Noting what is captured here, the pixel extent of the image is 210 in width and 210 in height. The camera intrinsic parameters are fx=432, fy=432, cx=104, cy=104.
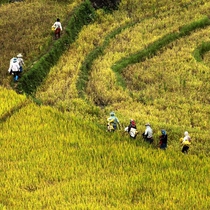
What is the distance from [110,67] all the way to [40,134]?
→ 20.6 feet

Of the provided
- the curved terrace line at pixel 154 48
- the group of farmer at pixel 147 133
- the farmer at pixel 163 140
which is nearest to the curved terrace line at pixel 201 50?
the curved terrace line at pixel 154 48

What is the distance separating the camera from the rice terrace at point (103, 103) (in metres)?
10.3

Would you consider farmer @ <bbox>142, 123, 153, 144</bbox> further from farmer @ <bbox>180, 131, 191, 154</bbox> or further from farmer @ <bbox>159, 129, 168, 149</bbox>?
farmer @ <bbox>180, 131, 191, 154</bbox>

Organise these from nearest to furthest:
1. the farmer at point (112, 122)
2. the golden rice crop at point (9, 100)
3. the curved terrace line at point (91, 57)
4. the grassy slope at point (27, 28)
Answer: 1. the farmer at point (112, 122)
2. the golden rice crop at point (9, 100)
3. the curved terrace line at point (91, 57)
4. the grassy slope at point (27, 28)

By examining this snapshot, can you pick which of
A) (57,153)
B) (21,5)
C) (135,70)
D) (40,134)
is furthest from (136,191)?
(21,5)

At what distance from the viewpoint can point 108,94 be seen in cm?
1595

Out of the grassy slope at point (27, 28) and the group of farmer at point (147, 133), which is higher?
the grassy slope at point (27, 28)

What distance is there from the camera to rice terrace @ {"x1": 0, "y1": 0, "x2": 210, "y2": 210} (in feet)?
33.8

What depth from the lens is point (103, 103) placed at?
15.6m

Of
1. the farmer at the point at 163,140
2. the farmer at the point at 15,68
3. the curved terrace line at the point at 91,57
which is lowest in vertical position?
the farmer at the point at 163,140

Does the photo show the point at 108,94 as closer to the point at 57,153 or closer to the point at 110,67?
the point at 110,67

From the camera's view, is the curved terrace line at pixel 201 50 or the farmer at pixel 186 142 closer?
the farmer at pixel 186 142

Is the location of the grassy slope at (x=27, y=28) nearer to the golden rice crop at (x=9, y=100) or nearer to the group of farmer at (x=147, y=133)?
the golden rice crop at (x=9, y=100)

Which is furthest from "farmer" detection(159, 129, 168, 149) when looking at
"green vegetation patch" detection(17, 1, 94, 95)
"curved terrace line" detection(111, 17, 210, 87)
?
"green vegetation patch" detection(17, 1, 94, 95)
